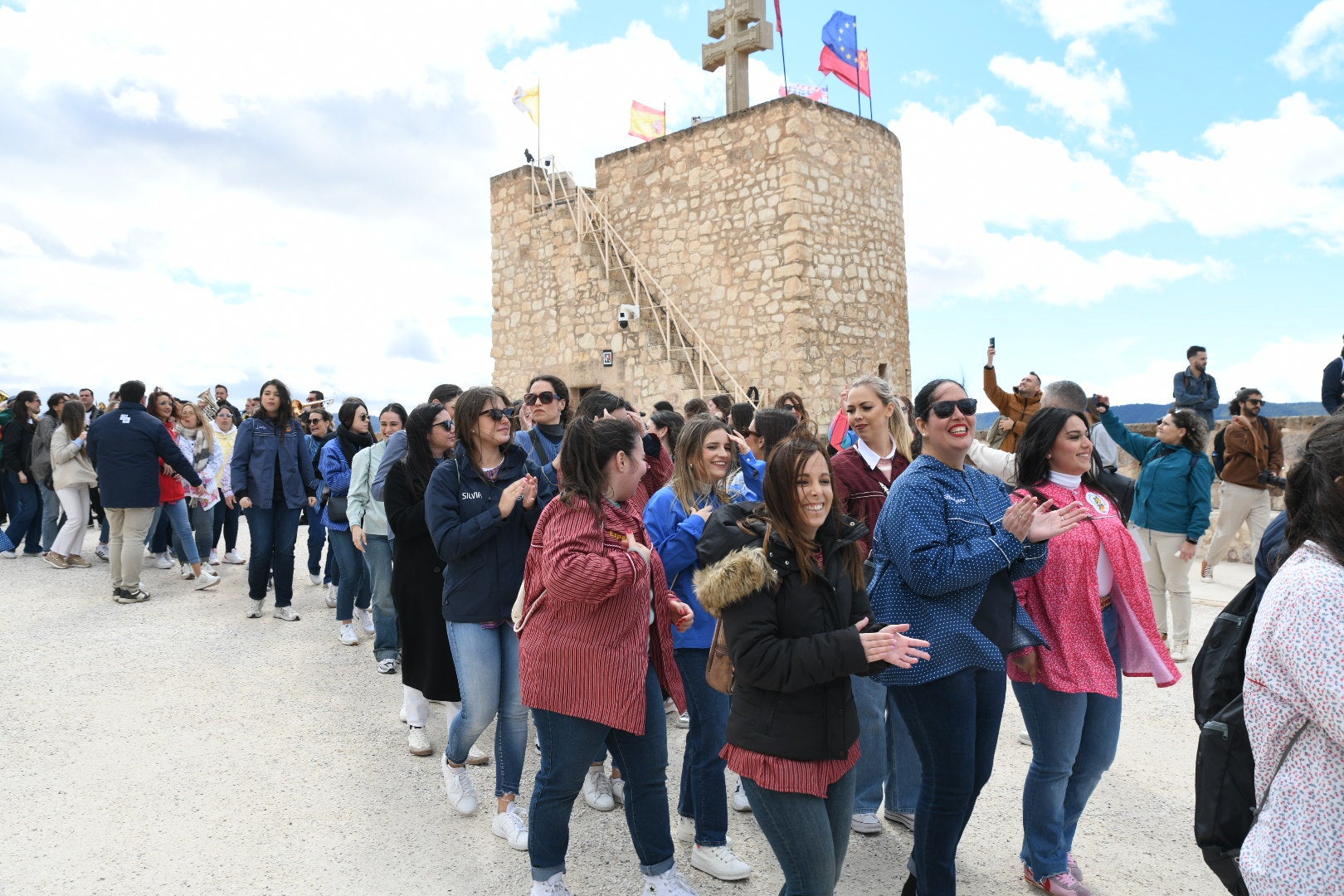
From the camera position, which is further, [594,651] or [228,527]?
[228,527]

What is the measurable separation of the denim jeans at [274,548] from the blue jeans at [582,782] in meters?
4.68

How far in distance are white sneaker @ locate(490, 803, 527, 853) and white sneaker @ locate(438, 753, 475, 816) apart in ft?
0.56

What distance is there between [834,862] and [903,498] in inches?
40.3

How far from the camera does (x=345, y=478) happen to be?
238 inches

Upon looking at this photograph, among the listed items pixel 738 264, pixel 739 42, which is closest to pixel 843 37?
pixel 739 42

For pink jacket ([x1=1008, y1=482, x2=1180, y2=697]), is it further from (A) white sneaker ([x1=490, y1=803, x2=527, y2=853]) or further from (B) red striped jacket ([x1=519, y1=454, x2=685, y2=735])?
(A) white sneaker ([x1=490, y1=803, x2=527, y2=853])

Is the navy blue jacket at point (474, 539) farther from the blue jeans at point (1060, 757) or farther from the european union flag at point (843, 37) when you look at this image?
the european union flag at point (843, 37)

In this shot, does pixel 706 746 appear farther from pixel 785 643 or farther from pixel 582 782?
pixel 785 643

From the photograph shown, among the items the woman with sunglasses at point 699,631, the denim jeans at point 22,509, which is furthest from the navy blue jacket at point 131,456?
the woman with sunglasses at point 699,631

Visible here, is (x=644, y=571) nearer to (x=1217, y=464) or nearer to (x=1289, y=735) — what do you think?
(x=1289, y=735)

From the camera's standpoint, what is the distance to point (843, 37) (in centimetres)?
1320

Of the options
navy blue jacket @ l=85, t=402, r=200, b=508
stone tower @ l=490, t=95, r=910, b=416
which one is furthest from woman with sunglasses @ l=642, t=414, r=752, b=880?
stone tower @ l=490, t=95, r=910, b=416

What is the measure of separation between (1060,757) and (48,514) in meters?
10.1

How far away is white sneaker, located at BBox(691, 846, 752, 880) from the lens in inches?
122
